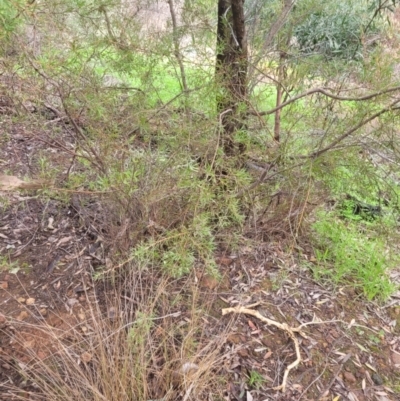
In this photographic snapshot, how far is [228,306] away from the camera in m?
1.92

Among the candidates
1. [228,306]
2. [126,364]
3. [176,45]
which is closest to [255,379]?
[228,306]

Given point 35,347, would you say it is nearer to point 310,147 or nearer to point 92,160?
point 92,160

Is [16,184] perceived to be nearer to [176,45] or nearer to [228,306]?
[176,45]

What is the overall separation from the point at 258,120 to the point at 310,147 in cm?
33

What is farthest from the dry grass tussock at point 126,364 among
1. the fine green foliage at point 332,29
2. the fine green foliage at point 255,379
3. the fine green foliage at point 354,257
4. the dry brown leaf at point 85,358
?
the fine green foliage at point 332,29

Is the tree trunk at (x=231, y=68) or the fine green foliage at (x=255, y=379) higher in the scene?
the tree trunk at (x=231, y=68)

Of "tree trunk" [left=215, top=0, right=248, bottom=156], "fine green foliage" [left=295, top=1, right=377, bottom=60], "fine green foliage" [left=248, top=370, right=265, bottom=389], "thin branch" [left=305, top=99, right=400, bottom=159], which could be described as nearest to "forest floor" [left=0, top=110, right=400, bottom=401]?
"fine green foliage" [left=248, top=370, right=265, bottom=389]

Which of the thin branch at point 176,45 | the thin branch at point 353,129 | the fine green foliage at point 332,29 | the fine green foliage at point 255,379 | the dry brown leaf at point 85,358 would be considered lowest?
the fine green foliage at point 255,379

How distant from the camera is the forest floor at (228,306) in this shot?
5.22 feet

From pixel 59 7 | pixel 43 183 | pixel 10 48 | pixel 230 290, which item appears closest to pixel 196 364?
pixel 230 290

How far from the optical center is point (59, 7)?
1.83 m

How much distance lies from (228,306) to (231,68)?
4.41ft

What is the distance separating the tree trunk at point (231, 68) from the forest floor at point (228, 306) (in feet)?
A: 2.54

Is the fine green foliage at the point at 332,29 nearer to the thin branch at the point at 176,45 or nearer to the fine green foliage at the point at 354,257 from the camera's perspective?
the thin branch at the point at 176,45
